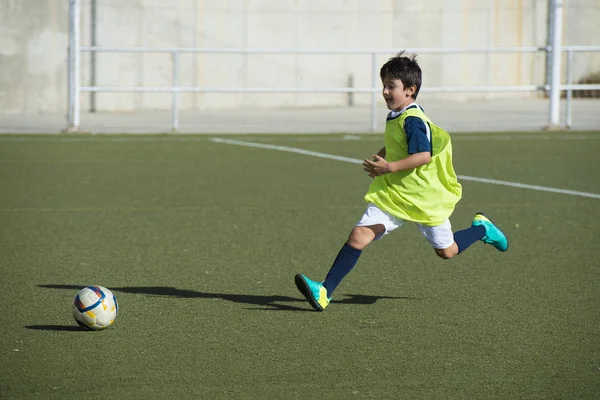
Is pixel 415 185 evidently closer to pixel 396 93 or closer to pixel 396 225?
pixel 396 225

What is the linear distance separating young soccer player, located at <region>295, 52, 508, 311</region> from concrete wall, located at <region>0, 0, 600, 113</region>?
17.8 metres

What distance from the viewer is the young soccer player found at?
6535 millimetres

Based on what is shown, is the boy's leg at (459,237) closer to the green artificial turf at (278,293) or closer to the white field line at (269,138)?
the green artificial turf at (278,293)

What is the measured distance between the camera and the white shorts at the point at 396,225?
671 centimetres

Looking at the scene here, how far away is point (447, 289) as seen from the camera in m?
7.22

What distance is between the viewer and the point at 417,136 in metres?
6.53

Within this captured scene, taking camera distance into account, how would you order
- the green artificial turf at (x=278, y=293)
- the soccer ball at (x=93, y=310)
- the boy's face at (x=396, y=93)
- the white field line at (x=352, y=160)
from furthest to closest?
the white field line at (x=352, y=160) → the boy's face at (x=396, y=93) → the soccer ball at (x=93, y=310) → the green artificial turf at (x=278, y=293)

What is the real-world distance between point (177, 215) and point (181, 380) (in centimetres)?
535

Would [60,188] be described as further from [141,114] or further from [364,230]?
[141,114]

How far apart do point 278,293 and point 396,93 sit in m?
1.41

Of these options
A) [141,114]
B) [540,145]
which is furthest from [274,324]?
[141,114]

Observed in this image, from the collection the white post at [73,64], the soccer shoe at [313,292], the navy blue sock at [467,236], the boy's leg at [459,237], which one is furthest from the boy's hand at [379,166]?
the white post at [73,64]

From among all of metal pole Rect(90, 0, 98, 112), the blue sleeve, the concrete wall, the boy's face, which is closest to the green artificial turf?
the blue sleeve

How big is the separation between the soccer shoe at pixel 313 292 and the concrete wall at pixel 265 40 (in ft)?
58.7
